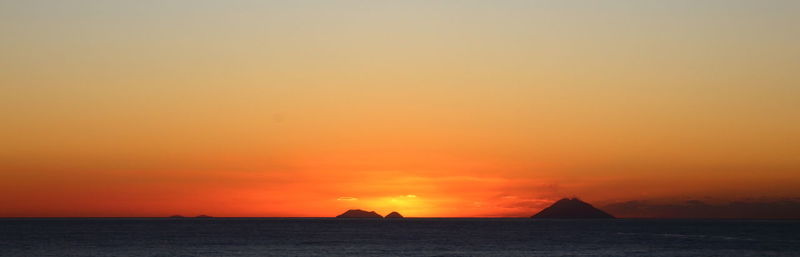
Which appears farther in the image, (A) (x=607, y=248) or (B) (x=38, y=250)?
(A) (x=607, y=248)

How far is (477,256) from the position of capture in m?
118

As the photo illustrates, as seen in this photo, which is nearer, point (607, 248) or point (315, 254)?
point (315, 254)

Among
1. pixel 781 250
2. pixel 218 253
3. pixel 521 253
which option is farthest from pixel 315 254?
pixel 781 250

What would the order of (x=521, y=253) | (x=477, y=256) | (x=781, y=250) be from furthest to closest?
(x=781, y=250) < (x=521, y=253) < (x=477, y=256)

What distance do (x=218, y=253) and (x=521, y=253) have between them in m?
40.5

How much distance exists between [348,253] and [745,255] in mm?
52231

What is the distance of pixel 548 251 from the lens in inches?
5167

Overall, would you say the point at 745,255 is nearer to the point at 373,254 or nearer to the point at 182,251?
the point at 373,254

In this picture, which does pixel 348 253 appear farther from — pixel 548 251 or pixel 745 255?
pixel 745 255

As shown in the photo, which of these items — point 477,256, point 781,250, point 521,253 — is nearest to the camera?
point 477,256

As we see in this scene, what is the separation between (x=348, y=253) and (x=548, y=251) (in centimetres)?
2862

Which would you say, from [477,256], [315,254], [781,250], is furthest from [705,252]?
[315,254]

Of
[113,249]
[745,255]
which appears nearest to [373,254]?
[113,249]

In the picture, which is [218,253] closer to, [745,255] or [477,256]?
[477,256]
